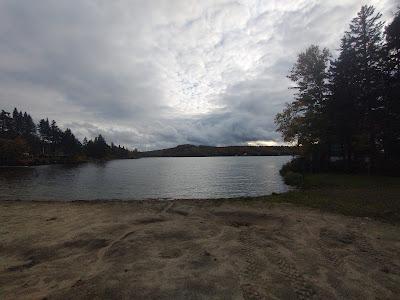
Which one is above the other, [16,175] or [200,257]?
[16,175]

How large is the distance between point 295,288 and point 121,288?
3891 millimetres

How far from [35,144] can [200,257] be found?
144m

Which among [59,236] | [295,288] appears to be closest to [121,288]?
[295,288]

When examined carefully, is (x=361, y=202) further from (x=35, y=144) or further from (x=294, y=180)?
(x=35, y=144)

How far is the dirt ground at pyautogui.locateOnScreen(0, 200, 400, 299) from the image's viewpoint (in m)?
6.25

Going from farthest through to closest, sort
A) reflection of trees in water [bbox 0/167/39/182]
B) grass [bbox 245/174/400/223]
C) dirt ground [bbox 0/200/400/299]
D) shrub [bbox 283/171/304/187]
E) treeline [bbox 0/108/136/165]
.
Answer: treeline [bbox 0/108/136/165] → reflection of trees in water [bbox 0/167/39/182] → shrub [bbox 283/171/304/187] → grass [bbox 245/174/400/223] → dirt ground [bbox 0/200/400/299]

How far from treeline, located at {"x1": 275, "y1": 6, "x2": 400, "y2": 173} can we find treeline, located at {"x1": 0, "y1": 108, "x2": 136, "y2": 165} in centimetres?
9549

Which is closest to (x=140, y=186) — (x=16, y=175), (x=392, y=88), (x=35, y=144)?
(x=392, y=88)

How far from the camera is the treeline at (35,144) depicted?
3873 inches

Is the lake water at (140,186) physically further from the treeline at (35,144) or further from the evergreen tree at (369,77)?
the treeline at (35,144)

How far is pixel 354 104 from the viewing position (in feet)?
112

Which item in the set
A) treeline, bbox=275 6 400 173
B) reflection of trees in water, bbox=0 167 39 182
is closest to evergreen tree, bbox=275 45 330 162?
treeline, bbox=275 6 400 173

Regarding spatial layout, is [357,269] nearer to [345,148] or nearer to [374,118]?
[374,118]

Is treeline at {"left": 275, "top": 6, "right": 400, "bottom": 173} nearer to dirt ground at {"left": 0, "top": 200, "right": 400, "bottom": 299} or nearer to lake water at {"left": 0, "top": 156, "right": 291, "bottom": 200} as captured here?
lake water at {"left": 0, "top": 156, "right": 291, "bottom": 200}
